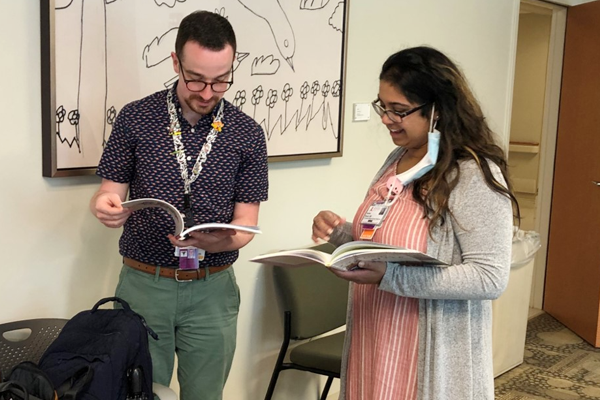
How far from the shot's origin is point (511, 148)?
4883mm

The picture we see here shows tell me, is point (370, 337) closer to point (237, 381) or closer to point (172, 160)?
point (172, 160)

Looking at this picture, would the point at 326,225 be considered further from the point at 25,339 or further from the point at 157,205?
the point at 25,339

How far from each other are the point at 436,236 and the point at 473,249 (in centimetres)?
9

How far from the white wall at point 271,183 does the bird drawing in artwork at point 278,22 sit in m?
0.41

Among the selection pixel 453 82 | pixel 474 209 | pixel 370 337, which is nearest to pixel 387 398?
pixel 370 337

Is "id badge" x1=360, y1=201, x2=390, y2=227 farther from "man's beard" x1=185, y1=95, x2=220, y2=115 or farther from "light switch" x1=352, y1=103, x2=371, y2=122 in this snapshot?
"light switch" x1=352, y1=103, x2=371, y2=122

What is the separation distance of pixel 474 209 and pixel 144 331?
0.84m

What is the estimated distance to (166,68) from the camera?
2127mm

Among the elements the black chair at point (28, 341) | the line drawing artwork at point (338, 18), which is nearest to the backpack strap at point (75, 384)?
the black chair at point (28, 341)

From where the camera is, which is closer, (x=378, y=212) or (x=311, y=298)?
(x=378, y=212)

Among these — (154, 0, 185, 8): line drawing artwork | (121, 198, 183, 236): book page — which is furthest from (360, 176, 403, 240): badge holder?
(154, 0, 185, 8): line drawing artwork

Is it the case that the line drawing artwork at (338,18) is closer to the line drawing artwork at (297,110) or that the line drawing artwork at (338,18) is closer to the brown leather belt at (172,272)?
the line drawing artwork at (297,110)

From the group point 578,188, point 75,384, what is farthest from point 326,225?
point 578,188

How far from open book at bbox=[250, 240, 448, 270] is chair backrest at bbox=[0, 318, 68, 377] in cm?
69
